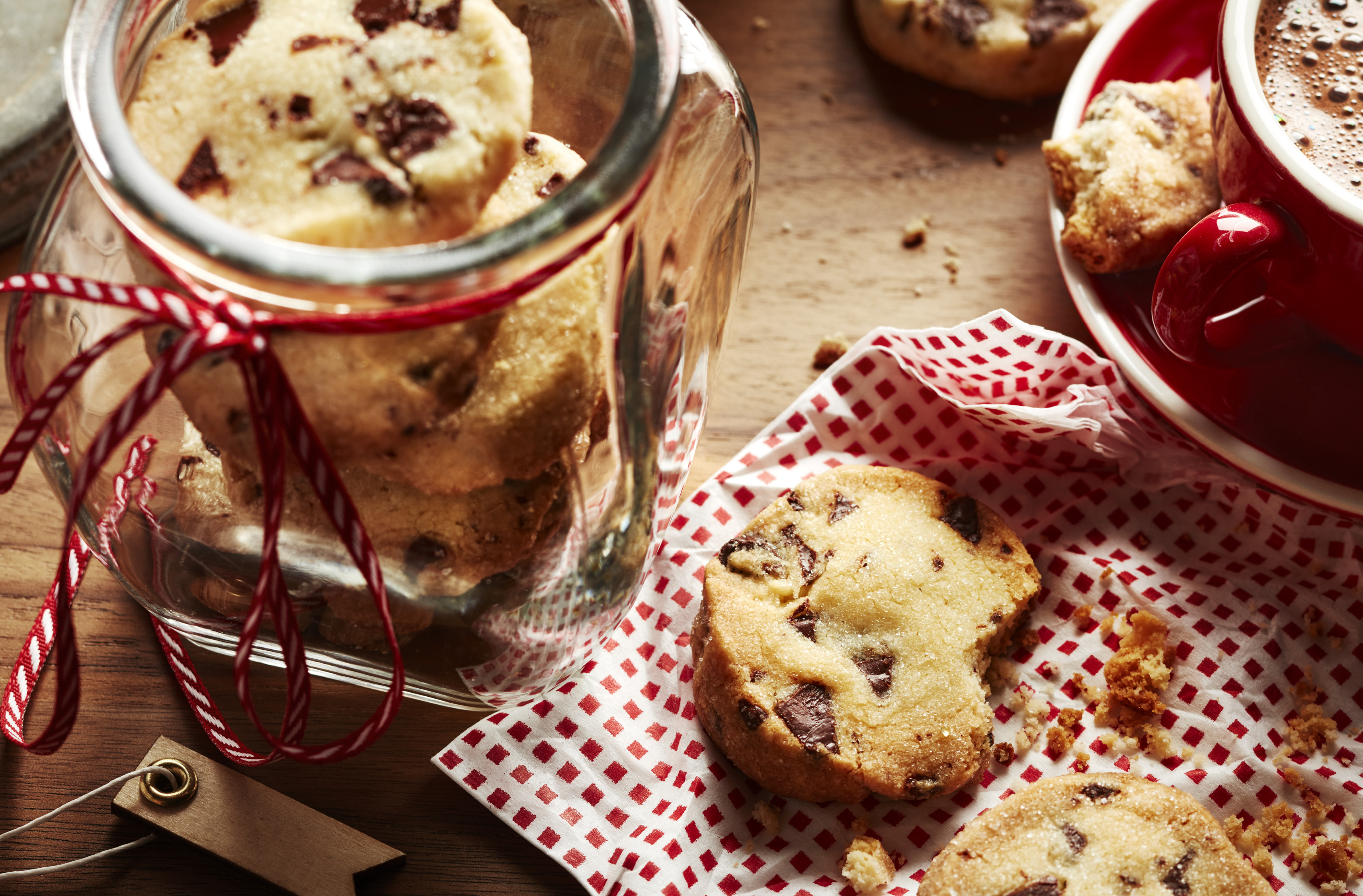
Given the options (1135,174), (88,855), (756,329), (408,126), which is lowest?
(88,855)

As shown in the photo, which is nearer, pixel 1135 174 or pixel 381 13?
pixel 381 13

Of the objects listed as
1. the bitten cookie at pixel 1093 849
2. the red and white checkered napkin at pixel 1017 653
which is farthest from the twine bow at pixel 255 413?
the bitten cookie at pixel 1093 849

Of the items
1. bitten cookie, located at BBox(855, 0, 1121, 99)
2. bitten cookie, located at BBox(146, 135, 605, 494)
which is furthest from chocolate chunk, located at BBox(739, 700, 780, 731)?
bitten cookie, located at BBox(855, 0, 1121, 99)

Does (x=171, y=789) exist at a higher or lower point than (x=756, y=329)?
lower

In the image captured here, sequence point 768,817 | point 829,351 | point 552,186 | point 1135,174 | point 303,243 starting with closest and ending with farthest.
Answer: point 303,243, point 552,186, point 768,817, point 1135,174, point 829,351

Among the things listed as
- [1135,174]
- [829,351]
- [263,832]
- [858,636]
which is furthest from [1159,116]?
[263,832]

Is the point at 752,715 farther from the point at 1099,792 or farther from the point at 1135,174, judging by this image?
the point at 1135,174

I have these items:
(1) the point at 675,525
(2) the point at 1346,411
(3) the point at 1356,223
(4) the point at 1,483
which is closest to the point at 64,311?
(4) the point at 1,483

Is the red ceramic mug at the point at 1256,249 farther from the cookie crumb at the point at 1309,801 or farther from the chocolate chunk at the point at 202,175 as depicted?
the chocolate chunk at the point at 202,175
